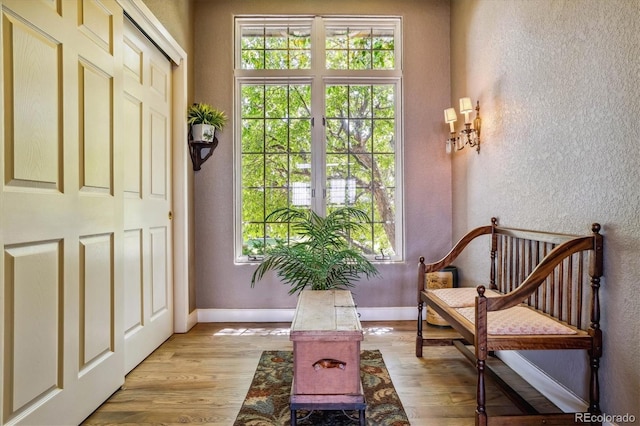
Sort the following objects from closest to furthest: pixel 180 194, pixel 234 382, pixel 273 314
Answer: pixel 234 382 → pixel 180 194 → pixel 273 314

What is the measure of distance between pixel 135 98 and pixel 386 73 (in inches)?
85.4

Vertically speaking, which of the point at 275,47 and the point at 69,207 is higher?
the point at 275,47

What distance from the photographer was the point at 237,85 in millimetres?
3428

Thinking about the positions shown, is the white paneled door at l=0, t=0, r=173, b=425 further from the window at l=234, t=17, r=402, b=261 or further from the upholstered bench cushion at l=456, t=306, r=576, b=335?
the upholstered bench cushion at l=456, t=306, r=576, b=335

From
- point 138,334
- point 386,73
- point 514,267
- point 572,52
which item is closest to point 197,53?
point 386,73

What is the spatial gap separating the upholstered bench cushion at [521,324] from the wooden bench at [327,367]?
2.07ft

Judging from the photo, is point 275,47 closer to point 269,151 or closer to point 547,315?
point 269,151

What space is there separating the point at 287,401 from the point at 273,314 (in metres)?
1.42

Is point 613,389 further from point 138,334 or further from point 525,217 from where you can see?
point 138,334

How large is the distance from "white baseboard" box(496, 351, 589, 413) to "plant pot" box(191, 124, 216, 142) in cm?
281

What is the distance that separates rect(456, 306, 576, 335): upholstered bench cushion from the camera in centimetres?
167

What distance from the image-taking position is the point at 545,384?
2035 mm

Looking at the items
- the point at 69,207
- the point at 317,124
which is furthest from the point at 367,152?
the point at 69,207

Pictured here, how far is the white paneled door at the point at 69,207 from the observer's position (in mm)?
1400
